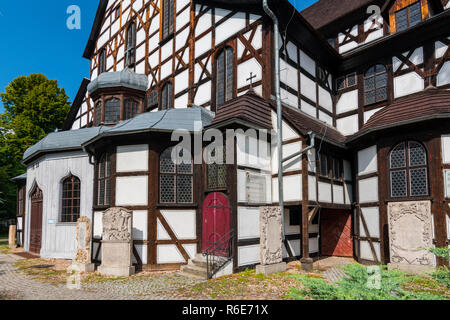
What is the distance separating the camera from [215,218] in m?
10.2

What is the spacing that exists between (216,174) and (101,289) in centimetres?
447

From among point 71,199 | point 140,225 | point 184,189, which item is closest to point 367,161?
point 184,189

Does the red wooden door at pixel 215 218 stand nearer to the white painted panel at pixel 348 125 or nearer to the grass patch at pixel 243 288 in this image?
the grass patch at pixel 243 288

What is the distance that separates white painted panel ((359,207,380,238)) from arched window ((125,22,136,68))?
46.2ft

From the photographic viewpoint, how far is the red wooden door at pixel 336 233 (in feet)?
41.7

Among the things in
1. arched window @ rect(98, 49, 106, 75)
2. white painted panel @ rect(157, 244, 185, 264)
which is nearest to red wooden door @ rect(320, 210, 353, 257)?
white painted panel @ rect(157, 244, 185, 264)

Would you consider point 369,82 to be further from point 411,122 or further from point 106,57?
point 106,57

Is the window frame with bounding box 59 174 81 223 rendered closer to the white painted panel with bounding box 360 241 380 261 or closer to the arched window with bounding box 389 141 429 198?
the white painted panel with bounding box 360 241 380 261

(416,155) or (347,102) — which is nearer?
(416,155)

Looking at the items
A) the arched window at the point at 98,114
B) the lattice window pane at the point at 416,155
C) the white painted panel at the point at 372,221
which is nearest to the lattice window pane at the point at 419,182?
the lattice window pane at the point at 416,155

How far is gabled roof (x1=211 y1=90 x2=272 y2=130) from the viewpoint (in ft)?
33.2

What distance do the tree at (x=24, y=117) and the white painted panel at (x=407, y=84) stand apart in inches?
919

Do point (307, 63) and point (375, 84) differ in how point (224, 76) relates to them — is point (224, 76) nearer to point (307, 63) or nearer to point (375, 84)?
point (307, 63)

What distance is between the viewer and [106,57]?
69.6ft
